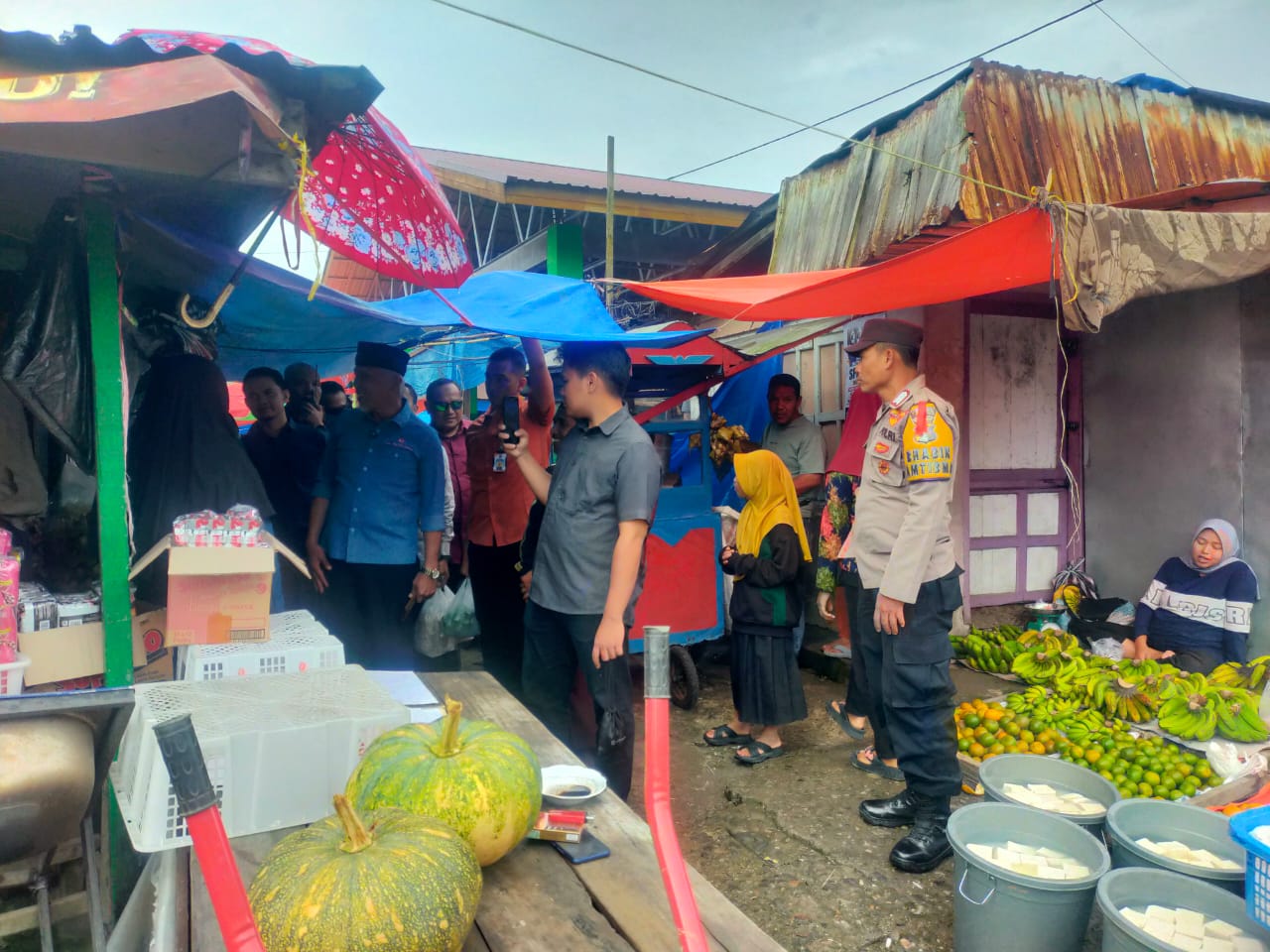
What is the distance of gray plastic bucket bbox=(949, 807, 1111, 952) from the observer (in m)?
2.33

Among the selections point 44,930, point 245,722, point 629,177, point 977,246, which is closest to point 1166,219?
point 977,246

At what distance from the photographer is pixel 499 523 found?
444 centimetres

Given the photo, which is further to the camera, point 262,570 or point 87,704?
point 262,570

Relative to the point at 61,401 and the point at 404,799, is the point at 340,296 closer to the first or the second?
the point at 61,401

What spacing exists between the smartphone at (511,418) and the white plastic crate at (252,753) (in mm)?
1403

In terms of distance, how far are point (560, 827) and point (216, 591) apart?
4.62 feet

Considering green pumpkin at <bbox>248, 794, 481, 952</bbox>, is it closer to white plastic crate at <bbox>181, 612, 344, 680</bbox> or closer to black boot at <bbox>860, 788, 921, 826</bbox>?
white plastic crate at <bbox>181, 612, 344, 680</bbox>

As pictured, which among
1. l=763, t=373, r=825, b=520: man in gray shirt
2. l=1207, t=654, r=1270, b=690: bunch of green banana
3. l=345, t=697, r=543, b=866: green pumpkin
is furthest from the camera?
l=763, t=373, r=825, b=520: man in gray shirt

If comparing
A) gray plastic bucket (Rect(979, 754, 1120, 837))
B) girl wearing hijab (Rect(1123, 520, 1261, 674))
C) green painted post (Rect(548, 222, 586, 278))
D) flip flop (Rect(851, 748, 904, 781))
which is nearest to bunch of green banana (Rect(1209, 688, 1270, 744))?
girl wearing hijab (Rect(1123, 520, 1261, 674))

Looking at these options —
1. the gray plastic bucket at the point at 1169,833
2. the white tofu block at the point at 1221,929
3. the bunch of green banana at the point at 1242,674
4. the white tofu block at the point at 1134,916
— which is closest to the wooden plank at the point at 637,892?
the white tofu block at the point at 1134,916

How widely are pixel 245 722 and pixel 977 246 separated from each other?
3232 mm

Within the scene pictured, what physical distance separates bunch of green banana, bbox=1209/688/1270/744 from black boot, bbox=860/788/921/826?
6.04 ft

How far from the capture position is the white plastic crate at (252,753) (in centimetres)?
155

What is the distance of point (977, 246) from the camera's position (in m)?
3.36
